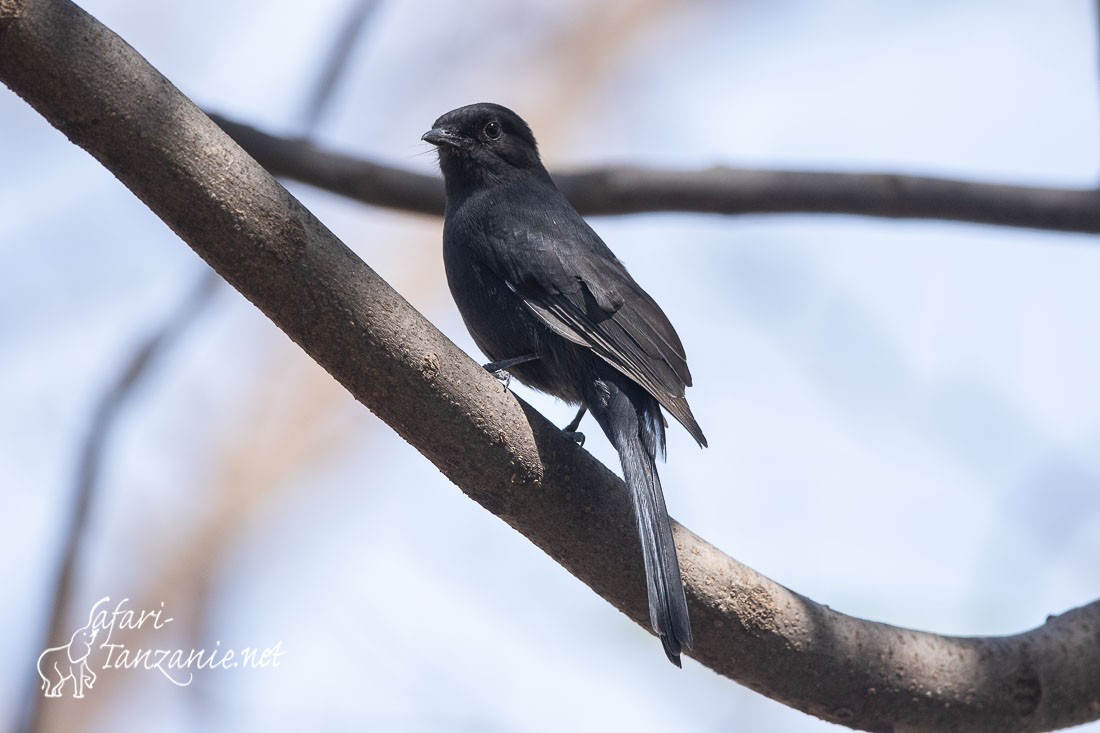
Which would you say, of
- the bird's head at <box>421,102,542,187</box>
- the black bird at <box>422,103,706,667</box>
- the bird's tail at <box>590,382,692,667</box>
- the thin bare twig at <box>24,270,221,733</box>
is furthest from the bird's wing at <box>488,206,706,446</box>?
the thin bare twig at <box>24,270,221,733</box>

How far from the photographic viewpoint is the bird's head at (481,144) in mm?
4828

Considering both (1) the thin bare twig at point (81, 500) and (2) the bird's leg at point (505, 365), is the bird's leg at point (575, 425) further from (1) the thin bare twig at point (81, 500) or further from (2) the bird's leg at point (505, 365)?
(1) the thin bare twig at point (81, 500)

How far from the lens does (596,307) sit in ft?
13.0

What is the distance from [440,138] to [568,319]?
130cm

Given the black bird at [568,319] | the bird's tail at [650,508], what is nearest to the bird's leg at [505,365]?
the black bird at [568,319]

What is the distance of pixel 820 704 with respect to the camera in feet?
11.6

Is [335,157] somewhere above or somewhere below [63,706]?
above

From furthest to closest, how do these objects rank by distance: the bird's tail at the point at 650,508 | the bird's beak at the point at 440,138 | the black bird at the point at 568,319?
the bird's beak at the point at 440,138
the black bird at the point at 568,319
the bird's tail at the point at 650,508

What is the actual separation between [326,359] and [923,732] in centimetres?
229

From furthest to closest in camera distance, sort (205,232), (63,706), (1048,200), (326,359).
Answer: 1. (63,706)
2. (1048,200)
3. (326,359)
4. (205,232)

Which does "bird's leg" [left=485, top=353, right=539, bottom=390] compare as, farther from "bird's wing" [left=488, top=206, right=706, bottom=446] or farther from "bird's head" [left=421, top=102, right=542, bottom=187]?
"bird's head" [left=421, top=102, right=542, bottom=187]

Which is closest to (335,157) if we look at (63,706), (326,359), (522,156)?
(522,156)

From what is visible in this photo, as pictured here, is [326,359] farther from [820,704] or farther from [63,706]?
[63,706]

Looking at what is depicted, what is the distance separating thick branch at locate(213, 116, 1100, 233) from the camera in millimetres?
4914
